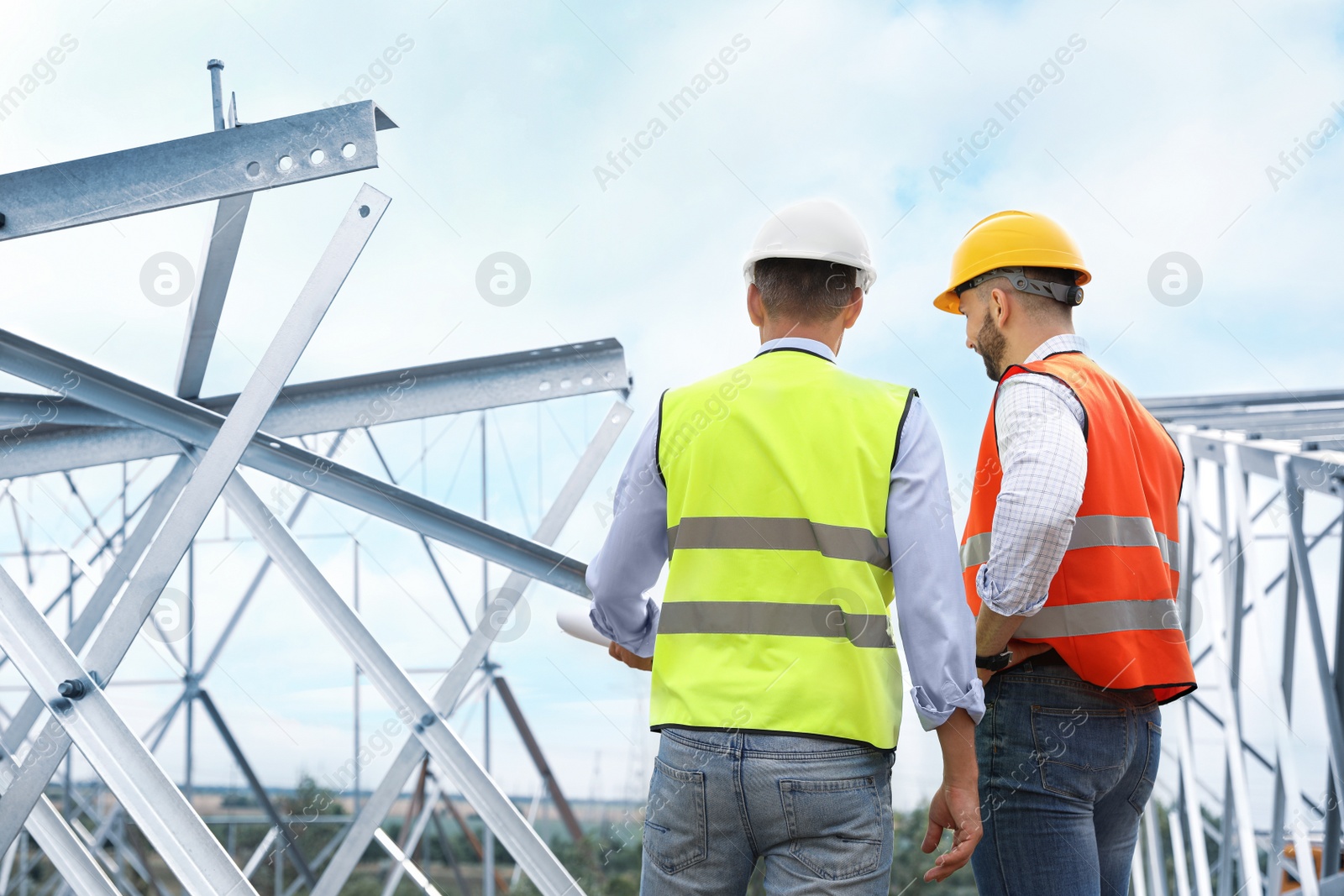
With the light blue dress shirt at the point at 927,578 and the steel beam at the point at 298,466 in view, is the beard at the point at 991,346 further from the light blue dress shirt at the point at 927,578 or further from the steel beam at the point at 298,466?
the steel beam at the point at 298,466

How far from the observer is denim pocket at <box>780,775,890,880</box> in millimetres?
1777

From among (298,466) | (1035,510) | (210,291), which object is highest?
(210,291)

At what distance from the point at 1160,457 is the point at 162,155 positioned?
2728 millimetres

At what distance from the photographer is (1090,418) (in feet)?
7.55

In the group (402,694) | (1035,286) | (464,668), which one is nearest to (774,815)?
(1035,286)

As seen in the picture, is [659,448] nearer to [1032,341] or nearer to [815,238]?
[815,238]

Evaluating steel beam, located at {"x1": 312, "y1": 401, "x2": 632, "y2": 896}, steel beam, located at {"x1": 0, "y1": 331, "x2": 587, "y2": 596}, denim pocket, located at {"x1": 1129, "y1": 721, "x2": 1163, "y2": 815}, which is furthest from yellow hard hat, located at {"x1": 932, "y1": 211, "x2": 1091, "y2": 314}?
steel beam, located at {"x1": 312, "y1": 401, "x2": 632, "y2": 896}

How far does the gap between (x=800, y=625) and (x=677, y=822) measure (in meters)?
0.42

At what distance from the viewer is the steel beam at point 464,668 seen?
183 inches

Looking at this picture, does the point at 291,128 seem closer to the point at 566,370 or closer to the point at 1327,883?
the point at 566,370

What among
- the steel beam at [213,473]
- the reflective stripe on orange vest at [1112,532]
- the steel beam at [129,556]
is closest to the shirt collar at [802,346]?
the reflective stripe on orange vest at [1112,532]

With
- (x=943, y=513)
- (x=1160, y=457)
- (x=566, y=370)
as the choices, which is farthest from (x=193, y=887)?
(x=566, y=370)

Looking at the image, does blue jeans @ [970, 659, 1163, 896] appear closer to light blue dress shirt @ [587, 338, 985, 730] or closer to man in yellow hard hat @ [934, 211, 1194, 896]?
man in yellow hard hat @ [934, 211, 1194, 896]

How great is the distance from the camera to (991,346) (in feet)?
8.62
